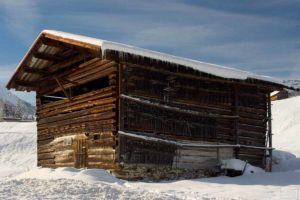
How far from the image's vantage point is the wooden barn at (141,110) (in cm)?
1532

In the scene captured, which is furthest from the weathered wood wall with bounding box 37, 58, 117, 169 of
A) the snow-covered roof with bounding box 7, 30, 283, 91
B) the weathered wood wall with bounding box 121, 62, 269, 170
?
the snow-covered roof with bounding box 7, 30, 283, 91

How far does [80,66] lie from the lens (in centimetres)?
1767

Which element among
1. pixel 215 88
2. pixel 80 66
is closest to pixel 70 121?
pixel 80 66

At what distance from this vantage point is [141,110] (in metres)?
15.7

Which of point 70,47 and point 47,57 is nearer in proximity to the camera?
point 70,47

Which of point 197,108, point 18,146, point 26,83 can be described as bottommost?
point 18,146

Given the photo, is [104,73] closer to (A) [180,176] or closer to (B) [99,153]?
(B) [99,153]

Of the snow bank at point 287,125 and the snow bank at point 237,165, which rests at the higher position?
the snow bank at point 287,125

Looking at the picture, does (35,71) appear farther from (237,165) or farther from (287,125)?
(287,125)

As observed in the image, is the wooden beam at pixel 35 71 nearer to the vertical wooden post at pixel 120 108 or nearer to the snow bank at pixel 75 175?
the vertical wooden post at pixel 120 108

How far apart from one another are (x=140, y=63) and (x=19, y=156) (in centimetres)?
2162

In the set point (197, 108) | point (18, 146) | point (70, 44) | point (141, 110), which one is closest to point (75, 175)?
point (141, 110)

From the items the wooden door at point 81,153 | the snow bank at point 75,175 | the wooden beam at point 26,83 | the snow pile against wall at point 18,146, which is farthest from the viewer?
the snow pile against wall at point 18,146

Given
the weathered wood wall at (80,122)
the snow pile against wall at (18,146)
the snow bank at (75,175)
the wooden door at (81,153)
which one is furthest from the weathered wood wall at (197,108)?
the snow pile against wall at (18,146)
